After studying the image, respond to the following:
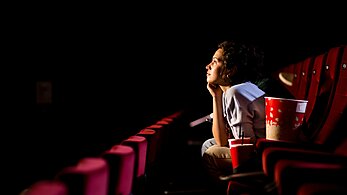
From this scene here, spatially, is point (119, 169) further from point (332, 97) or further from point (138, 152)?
point (332, 97)

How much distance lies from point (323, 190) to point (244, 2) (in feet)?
3.81

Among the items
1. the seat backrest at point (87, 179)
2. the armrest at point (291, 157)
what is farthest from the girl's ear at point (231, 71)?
the seat backrest at point (87, 179)

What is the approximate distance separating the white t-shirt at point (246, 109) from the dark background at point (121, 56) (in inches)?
26.2

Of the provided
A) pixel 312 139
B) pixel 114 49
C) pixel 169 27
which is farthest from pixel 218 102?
pixel 114 49

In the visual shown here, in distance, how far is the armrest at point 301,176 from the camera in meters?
0.33

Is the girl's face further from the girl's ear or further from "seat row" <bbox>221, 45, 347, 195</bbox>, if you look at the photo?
"seat row" <bbox>221, 45, 347, 195</bbox>

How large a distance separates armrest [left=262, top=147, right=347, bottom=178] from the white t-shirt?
0.53ft

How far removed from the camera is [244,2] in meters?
1.38

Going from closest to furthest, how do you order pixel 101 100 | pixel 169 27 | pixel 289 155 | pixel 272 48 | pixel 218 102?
pixel 289 155 → pixel 218 102 → pixel 272 48 → pixel 169 27 → pixel 101 100

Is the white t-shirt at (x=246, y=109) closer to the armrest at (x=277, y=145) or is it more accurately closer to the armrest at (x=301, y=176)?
the armrest at (x=277, y=145)

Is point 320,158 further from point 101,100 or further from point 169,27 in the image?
point 101,100

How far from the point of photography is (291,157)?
42 cm

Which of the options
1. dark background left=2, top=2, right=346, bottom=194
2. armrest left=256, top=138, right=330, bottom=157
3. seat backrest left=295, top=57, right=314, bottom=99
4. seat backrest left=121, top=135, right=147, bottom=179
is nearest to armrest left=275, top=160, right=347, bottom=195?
armrest left=256, top=138, right=330, bottom=157

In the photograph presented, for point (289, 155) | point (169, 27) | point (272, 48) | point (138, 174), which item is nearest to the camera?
point (289, 155)
